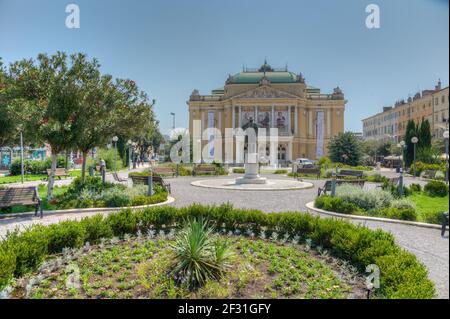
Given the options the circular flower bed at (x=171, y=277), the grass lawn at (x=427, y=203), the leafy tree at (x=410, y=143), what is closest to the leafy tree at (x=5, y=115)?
the circular flower bed at (x=171, y=277)

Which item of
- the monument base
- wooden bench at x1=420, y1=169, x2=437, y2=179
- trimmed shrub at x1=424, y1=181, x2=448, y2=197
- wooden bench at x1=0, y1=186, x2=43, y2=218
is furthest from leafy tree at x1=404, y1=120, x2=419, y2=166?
wooden bench at x1=0, y1=186, x2=43, y2=218

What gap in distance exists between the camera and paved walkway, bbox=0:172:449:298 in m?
4.08

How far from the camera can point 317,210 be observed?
1069 cm

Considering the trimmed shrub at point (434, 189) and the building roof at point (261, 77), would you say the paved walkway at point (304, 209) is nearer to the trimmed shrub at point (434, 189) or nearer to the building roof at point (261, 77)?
the trimmed shrub at point (434, 189)

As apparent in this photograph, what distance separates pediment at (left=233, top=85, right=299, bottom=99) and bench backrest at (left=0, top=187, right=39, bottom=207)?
6030 cm

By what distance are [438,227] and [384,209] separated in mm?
1869

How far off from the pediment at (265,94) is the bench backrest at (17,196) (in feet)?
198

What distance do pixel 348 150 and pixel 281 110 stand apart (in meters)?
31.0

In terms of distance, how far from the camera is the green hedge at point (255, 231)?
12.8 feet

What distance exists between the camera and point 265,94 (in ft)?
223

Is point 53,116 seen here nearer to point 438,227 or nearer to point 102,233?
point 102,233

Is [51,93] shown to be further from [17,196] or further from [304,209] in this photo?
[304,209]

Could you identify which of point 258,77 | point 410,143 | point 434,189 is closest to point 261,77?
point 258,77
